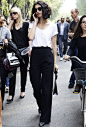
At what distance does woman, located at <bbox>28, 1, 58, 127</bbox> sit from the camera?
14.3 feet

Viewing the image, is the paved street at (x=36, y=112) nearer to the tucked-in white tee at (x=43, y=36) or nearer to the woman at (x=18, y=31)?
the woman at (x=18, y=31)

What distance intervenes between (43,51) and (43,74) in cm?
37

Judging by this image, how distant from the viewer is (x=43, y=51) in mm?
4383

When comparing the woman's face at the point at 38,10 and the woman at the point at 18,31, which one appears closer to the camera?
the woman's face at the point at 38,10

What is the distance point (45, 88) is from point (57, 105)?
4.25 ft

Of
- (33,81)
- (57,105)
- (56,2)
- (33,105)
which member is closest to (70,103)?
(57,105)

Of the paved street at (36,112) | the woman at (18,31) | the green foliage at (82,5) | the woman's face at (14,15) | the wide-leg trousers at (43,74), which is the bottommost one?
the paved street at (36,112)

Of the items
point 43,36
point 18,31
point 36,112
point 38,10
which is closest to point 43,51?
point 43,36

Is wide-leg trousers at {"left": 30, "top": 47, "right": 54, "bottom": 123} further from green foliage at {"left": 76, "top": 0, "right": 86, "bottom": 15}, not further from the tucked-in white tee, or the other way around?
green foliage at {"left": 76, "top": 0, "right": 86, "bottom": 15}

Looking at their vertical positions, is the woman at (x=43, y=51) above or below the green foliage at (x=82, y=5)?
below

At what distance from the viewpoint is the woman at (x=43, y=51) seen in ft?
14.3

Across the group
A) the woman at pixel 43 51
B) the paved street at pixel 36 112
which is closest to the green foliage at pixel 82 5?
the paved street at pixel 36 112

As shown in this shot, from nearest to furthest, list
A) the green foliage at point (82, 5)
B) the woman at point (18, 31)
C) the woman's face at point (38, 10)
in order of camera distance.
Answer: the woman's face at point (38, 10) < the woman at point (18, 31) < the green foliage at point (82, 5)

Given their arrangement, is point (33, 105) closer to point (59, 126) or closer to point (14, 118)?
point (14, 118)
